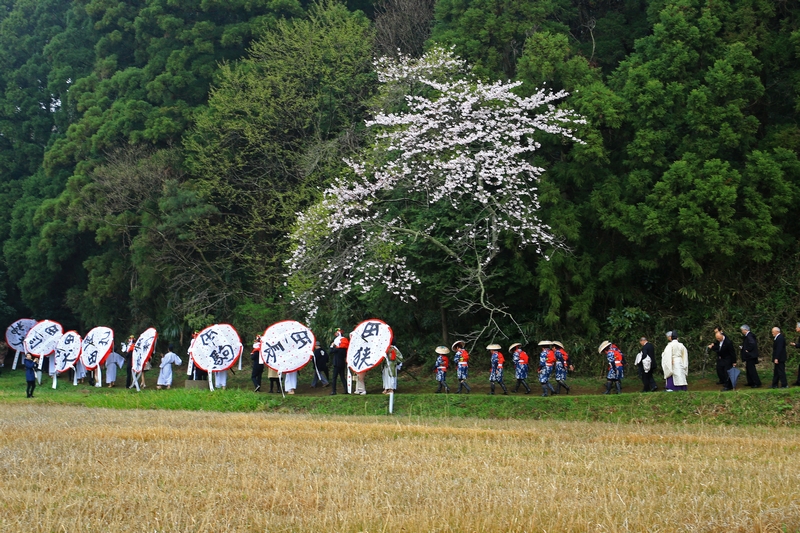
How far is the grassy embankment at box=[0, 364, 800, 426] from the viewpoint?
14.4 meters

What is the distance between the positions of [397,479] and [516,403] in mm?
9226

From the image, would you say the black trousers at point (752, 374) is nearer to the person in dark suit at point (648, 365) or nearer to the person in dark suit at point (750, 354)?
the person in dark suit at point (750, 354)

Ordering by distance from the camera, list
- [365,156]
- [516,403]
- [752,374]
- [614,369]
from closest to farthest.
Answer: [752,374]
[516,403]
[614,369]
[365,156]

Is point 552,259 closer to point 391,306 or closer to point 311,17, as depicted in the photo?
point 391,306

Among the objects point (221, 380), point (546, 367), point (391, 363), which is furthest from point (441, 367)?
point (221, 380)

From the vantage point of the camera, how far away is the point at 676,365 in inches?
663

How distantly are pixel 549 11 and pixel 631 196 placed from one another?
650 centimetres

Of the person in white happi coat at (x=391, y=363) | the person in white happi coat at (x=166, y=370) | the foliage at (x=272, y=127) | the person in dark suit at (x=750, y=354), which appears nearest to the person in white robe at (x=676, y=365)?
the person in dark suit at (x=750, y=354)

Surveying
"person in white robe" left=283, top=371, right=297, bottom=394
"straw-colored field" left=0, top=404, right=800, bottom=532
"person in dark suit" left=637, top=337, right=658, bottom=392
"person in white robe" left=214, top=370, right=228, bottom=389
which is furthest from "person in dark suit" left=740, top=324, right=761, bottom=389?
"person in white robe" left=214, top=370, right=228, bottom=389

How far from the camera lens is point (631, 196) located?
65.9 feet

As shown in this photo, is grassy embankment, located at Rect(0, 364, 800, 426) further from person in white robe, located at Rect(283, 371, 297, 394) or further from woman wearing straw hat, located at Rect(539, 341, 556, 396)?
woman wearing straw hat, located at Rect(539, 341, 556, 396)

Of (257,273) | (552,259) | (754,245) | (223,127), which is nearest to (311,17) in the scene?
(223,127)

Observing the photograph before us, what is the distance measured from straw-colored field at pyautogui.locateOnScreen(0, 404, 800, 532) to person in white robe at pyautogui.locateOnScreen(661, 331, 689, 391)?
13.1ft

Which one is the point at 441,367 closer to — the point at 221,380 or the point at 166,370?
the point at 221,380
